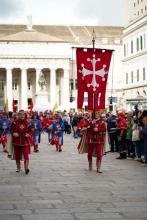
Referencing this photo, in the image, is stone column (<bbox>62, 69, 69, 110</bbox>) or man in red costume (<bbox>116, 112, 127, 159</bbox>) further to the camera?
stone column (<bbox>62, 69, 69, 110</bbox>)

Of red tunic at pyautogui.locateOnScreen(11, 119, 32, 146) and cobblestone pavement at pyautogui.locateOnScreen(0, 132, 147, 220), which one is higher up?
red tunic at pyautogui.locateOnScreen(11, 119, 32, 146)

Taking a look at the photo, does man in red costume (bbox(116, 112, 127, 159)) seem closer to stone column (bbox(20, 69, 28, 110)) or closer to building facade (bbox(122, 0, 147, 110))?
building facade (bbox(122, 0, 147, 110))

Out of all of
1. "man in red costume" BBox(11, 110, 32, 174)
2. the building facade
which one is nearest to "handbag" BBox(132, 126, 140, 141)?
"man in red costume" BBox(11, 110, 32, 174)

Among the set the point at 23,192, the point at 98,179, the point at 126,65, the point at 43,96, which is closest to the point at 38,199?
the point at 23,192

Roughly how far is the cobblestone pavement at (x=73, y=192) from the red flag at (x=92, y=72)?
2.08 meters

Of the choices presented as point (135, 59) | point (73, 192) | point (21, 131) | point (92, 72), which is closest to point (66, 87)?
point (135, 59)

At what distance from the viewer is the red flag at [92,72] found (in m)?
16.8

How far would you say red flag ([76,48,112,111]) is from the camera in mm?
16766

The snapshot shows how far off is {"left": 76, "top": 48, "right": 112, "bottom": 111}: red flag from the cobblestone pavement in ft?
6.83

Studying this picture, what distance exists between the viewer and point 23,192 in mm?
12031

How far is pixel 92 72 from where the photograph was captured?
666 inches

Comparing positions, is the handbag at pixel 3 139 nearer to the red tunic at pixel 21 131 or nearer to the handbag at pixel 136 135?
the handbag at pixel 136 135

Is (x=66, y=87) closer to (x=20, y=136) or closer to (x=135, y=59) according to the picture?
(x=135, y=59)

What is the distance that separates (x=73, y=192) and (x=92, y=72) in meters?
5.51
